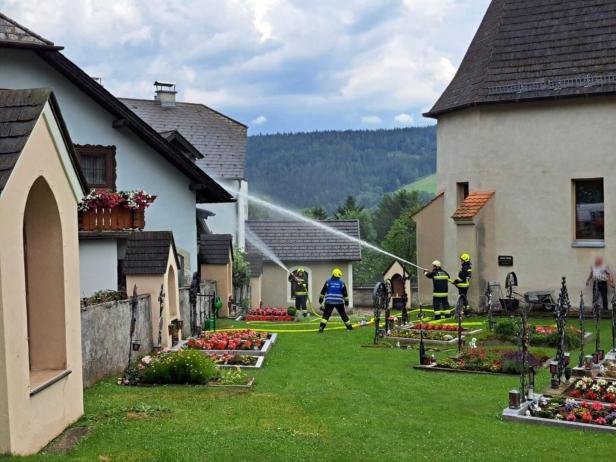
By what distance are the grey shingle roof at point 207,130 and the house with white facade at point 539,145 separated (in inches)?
793

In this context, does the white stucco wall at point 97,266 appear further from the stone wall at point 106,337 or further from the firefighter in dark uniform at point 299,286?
the firefighter in dark uniform at point 299,286

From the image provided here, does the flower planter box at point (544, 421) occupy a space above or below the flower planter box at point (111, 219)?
below

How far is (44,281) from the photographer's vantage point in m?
10.1

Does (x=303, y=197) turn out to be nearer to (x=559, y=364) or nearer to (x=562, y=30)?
(x=562, y=30)

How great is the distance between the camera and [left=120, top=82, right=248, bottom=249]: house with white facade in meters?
45.8

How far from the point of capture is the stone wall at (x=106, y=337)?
515 inches

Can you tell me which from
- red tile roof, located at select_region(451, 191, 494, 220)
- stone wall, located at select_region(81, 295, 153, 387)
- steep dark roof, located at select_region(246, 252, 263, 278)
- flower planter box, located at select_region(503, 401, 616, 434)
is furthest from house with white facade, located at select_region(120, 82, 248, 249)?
flower planter box, located at select_region(503, 401, 616, 434)

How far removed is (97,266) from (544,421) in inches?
490

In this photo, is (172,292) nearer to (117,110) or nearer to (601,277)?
(117,110)

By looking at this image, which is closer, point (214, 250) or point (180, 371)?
point (180, 371)

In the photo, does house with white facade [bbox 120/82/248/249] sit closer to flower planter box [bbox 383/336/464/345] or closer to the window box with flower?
the window box with flower

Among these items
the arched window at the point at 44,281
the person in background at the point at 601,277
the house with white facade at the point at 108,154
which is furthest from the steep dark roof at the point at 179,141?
the arched window at the point at 44,281

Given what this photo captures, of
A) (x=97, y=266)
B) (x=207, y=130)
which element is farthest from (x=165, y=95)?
(x=97, y=266)

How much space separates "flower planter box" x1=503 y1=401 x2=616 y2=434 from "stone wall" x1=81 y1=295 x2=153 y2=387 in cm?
646
